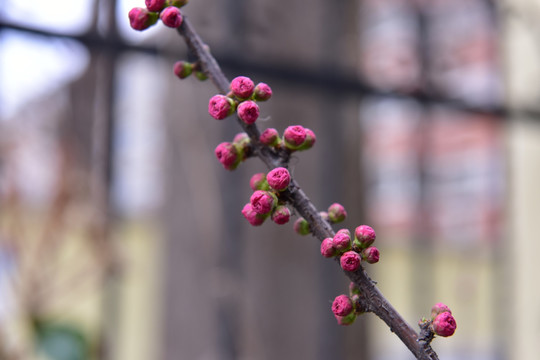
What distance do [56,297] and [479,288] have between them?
539 cm

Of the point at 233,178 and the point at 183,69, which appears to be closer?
the point at 183,69

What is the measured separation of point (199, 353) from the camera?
170cm

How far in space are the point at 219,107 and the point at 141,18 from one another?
0.09 metres

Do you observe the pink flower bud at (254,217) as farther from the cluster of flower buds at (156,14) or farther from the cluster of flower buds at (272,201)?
the cluster of flower buds at (156,14)

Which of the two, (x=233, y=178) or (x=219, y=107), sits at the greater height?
(x=233, y=178)

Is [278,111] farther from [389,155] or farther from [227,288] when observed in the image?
[389,155]

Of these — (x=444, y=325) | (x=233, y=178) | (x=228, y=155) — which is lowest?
(x=444, y=325)

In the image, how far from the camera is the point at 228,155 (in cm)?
40

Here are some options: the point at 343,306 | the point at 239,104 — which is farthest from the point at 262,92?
the point at 343,306

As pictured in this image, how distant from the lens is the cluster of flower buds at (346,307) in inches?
13.8

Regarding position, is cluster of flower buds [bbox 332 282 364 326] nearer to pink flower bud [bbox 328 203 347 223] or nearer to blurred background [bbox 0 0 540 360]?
pink flower bud [bbox 328 203 347 223]

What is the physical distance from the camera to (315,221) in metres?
0.35

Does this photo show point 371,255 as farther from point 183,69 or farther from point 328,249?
point 183,69

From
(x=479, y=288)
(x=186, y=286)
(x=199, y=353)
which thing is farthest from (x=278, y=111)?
(x=479, y=288)
